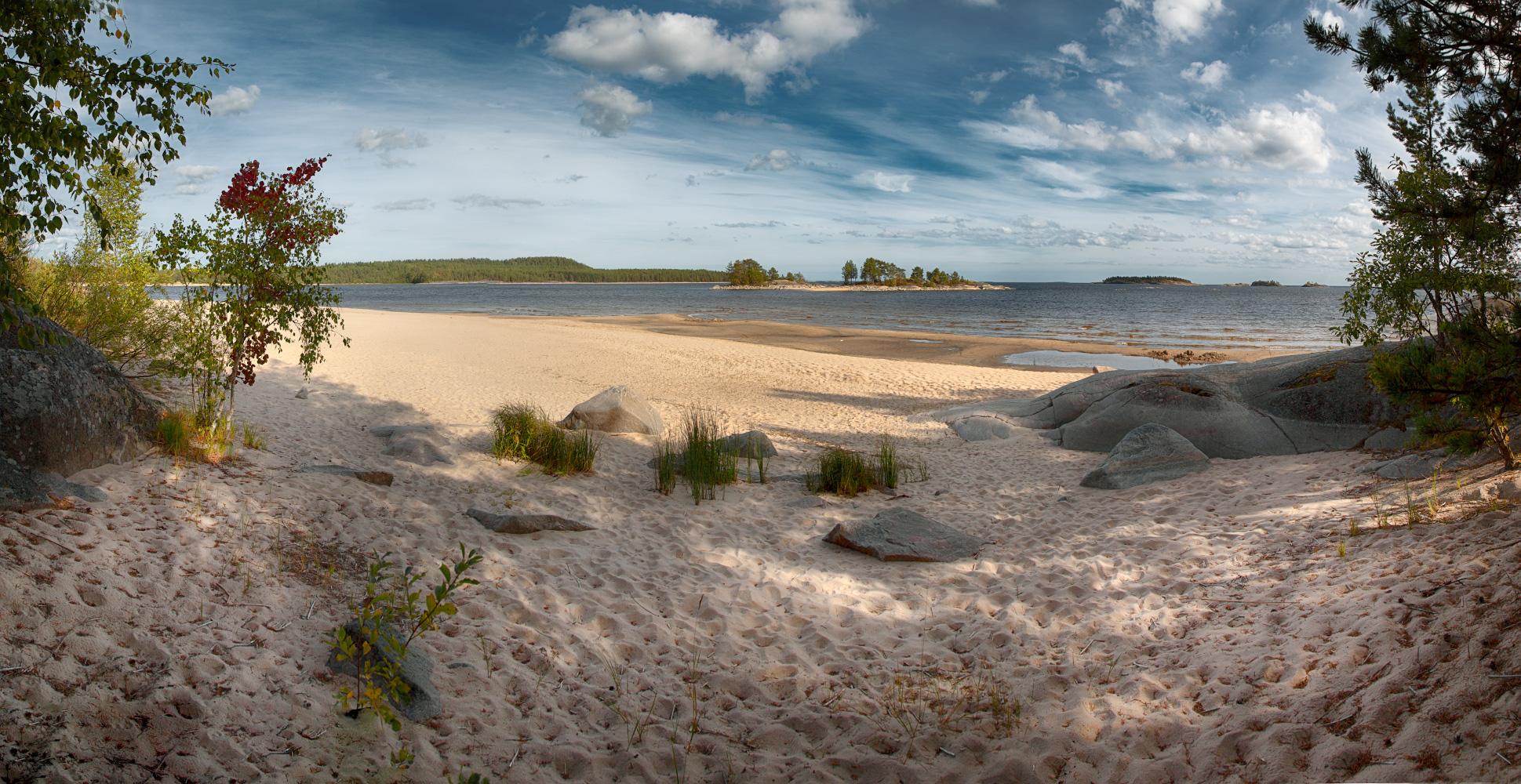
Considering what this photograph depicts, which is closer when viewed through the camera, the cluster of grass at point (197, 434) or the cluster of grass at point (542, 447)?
the cluster of grass at point (197, 434)

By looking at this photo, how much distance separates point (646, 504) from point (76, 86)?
5.29m

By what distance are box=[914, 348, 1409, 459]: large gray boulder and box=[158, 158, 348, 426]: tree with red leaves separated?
359 inches

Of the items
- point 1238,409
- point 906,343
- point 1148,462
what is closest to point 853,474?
point 1148,462

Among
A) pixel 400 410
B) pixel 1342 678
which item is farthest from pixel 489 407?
pixel 1342 678

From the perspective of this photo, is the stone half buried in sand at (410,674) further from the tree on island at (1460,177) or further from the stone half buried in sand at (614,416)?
the stone half buried in sand at (614,416)

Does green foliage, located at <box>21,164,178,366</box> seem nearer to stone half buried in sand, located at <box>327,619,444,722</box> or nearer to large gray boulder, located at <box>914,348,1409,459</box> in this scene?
stone half buried in sand, located at <box>327,619,444,722</box>

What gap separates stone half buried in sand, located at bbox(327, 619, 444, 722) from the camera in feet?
11.2

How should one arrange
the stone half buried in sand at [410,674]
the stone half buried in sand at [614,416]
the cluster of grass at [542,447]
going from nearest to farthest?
the stone half buried in sand at [410,674] → the cluster of grass at [542,447] → the stone half buried in sand at [614,416]

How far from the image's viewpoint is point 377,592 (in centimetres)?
458

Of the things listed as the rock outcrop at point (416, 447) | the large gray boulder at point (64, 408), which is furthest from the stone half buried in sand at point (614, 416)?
the large gray boulder at point (64, 408)

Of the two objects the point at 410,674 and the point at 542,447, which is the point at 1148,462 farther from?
the point at 410,674

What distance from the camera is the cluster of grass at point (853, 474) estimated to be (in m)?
8.30

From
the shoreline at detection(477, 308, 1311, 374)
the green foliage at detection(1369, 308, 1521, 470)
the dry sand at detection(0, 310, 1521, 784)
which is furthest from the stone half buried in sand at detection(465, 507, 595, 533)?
the shoreline at detection(477, 308, 1311, 374)

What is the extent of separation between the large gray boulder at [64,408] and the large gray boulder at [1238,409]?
10.1 meters
